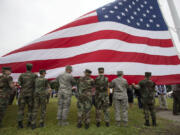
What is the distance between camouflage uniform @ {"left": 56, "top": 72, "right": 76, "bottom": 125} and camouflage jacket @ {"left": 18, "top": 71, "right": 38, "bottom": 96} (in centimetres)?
94

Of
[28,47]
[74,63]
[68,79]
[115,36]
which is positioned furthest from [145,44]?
[28,47]

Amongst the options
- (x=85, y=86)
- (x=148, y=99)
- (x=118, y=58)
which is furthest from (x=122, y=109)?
(x=118, y=58)

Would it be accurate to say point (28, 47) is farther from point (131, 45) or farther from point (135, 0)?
point (135, 0)

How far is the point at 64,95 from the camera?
4.54 metres

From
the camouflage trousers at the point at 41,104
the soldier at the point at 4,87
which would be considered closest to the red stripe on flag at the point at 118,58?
the camouflage trousers at the point at 41,104

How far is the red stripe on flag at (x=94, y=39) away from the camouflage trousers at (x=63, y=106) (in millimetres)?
1694

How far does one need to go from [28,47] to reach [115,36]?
2.89 meters

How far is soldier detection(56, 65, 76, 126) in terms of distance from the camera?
4.50 meters

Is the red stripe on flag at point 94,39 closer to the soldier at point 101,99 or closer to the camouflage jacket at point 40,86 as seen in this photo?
the camouflage jacket at point 40,86

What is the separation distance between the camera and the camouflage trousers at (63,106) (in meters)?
4.48

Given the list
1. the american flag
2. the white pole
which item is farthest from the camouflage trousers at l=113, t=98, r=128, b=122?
the white pole

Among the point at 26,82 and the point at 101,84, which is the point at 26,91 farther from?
the point at 101,84

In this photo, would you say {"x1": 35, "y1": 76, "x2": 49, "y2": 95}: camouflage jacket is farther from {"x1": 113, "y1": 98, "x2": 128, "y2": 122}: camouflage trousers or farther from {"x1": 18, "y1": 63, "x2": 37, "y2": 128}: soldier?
{"x1": 113, "y1": 98, "x2": 128, "y2": 122}: camouflage trousers

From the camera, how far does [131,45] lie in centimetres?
421
